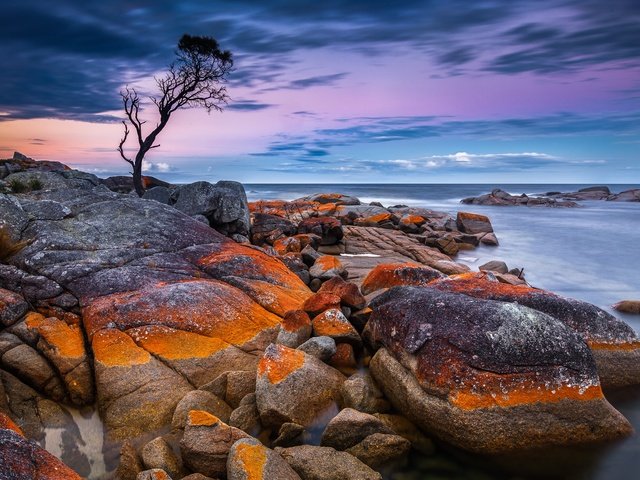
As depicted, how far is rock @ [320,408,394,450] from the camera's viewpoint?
6215 mm

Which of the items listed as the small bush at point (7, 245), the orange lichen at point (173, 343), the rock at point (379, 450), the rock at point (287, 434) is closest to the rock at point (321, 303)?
the orange lichen at point (173, 343)

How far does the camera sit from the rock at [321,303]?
8984 millimetres

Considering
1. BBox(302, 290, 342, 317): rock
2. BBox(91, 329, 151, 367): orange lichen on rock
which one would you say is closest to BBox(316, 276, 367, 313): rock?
BBox(302, 290, 342, 317): rock

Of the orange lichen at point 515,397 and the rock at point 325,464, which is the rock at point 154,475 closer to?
the rock at point 325,464

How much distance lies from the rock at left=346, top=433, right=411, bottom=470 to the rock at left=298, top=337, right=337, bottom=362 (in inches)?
70.6

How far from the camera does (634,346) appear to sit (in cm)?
835

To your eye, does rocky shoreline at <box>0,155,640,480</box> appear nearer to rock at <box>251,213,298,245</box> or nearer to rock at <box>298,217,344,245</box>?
rock at <box>251,213,298,245</box>

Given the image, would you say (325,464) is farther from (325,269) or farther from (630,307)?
(630,307)

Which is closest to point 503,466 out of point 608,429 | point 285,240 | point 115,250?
point 608,429

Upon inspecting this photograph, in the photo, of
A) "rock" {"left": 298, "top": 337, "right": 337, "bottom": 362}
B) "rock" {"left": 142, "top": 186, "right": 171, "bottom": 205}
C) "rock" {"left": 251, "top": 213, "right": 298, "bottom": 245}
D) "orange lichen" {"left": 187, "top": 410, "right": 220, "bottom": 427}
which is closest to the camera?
"orange lichen" {"left": 187, "top": 410, "right": 220, "bottom": 427}

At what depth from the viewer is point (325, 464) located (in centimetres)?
571

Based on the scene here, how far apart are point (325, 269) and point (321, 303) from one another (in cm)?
417

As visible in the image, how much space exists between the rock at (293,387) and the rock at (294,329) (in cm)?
70

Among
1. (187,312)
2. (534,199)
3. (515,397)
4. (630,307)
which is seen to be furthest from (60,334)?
(534,199)
